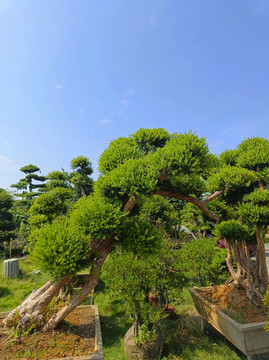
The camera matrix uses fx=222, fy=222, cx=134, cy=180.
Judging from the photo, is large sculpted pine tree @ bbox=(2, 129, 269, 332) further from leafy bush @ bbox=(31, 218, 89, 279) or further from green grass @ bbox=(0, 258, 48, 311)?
green grass @ bbox=(0, 258, 48, 311)

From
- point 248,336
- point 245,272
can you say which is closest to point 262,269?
point 245,272

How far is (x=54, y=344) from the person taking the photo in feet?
→ 9.27

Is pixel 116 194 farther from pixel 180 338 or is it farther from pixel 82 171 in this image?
pixel 82 171

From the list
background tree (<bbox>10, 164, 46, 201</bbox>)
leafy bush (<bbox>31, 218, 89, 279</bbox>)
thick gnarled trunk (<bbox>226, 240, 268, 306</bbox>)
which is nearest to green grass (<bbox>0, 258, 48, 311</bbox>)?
leafy bush (<bbox>31, 218, 89, 279</bbox>)

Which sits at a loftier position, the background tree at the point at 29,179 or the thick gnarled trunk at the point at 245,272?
the background tree at the point at 29,179

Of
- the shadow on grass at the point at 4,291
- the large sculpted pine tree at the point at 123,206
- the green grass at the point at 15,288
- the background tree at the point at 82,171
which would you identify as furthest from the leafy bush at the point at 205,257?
the background tree at the point at 82,171

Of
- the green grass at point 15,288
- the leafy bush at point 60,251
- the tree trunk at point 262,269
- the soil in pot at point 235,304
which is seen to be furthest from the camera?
the green grass at point 15,288

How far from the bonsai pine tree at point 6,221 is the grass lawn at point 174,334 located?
5.32 m

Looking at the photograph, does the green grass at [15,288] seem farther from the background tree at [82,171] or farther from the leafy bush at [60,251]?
the background tree at [82,171]

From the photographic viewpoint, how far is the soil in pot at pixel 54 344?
2.63 m

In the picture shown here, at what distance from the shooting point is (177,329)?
436cm

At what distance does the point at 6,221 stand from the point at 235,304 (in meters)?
11.2

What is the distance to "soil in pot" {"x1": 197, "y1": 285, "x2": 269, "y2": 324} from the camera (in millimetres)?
3520

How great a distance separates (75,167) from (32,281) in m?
5.60
